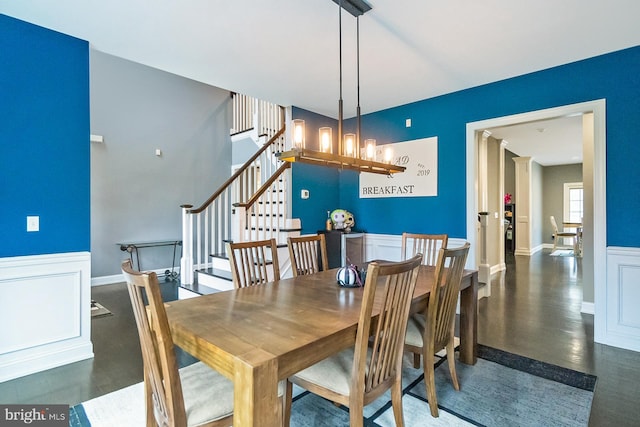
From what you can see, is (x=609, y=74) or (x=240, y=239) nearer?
(x=609, y=74)

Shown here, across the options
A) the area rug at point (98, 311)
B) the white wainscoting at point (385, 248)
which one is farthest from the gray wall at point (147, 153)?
the white wainscoting at point (385, 248)

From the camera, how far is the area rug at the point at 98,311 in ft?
12.5

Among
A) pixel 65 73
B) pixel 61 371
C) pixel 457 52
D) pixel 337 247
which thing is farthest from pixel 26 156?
pixel 457 52

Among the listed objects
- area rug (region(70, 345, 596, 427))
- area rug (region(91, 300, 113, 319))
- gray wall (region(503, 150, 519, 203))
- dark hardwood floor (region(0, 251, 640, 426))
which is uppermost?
gray wall (region(503, 150, 519, 203))

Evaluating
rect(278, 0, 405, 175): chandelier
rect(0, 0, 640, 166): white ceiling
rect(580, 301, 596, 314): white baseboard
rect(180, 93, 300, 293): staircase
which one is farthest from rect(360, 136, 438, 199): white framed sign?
rect(580, 301, 596, 314): white baseboard

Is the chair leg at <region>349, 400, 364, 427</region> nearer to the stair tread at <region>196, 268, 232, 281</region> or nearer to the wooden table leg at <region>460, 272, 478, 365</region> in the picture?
the wooden table leg at <region>460, 272, 478, 365</region>

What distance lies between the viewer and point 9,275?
2.47m

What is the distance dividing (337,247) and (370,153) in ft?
6.96

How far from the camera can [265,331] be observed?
1408 mm

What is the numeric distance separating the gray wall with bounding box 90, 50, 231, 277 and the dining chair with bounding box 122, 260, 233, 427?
16.2 ft

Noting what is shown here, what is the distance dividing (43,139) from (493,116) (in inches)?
173

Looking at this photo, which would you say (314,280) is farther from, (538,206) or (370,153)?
(538,206)

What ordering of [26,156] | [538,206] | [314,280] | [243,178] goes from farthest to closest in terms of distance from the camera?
[538,206]
[243,178]
[26,156]
[314,280]

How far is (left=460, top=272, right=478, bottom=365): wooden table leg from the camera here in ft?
8.68
